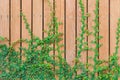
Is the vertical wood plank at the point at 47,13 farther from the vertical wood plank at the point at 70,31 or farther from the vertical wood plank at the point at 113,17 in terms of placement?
the vertical wood plank at the point at 113,17

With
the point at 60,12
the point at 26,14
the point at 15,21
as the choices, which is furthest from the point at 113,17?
the point at 15,21

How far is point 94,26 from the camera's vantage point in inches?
257

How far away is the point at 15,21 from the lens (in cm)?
654

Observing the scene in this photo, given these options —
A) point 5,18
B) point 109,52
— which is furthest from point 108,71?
point 5,18

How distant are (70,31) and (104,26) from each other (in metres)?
0.47

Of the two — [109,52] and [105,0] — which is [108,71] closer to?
[109,52]

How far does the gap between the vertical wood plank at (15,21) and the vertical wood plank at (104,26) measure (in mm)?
1132

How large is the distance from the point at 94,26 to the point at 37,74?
103 centimetres

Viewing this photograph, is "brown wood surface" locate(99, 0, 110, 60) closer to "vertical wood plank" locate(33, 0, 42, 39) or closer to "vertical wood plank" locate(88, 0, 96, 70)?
"vertical wood plank" locate(88, 0, 96, 70)

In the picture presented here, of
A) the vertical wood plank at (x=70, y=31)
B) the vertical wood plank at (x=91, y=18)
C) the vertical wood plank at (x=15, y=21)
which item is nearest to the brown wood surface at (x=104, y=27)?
the vertical wood plank at (x=91, y=18)

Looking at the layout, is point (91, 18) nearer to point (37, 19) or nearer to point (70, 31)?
point (70, 31)

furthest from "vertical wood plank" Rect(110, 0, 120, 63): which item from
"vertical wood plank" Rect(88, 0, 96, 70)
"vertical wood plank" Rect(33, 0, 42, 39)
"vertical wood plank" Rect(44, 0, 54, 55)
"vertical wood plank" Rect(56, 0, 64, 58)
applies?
"vertical wood plank" Rect(33, 0, 42, 39)

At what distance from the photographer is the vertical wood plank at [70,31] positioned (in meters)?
6.54

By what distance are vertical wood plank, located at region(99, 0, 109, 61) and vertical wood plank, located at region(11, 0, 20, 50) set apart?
1.13m
